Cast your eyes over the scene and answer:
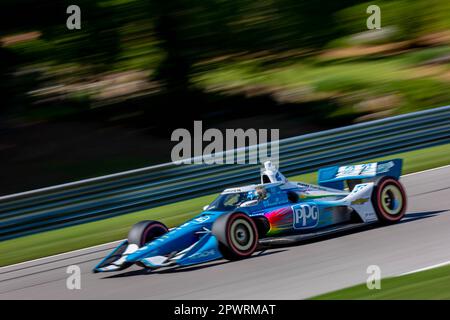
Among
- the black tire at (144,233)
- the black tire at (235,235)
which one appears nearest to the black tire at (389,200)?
the black tire at (235,235)

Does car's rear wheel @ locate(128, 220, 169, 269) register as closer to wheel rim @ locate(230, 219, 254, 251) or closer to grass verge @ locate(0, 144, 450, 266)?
wheel rim @ locate(230, 219, 254, 251)

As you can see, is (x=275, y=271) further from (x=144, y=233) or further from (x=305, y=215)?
(x=144, y=233)

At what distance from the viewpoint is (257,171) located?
14.1 metres

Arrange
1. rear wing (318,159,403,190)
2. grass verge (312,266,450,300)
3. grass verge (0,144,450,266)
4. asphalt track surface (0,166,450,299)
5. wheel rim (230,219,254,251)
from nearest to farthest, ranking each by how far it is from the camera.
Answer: grass verge (312,266,450,300)
asphalt track surface (0,166,450,299)
wheel rim (230,219,254,251)
rear wing (318,159,403,190)
grass verge (0,144,450,266)

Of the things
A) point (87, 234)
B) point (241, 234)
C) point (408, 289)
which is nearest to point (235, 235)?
point (241, 234)

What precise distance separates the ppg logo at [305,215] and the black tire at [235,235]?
28.0 inches

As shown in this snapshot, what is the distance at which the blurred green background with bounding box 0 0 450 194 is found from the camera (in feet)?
61.3

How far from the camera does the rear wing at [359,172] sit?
1095 cm

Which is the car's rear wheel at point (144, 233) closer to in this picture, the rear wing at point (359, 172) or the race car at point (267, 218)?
the race car at point (267, 218)

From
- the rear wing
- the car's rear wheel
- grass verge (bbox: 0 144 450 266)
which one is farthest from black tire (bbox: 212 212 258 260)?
grass verge (bbox: 0 144 450 266)

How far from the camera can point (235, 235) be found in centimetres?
916

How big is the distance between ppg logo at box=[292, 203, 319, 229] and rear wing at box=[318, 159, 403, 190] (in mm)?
1139
